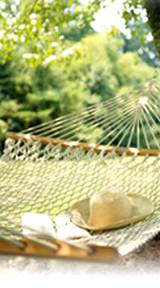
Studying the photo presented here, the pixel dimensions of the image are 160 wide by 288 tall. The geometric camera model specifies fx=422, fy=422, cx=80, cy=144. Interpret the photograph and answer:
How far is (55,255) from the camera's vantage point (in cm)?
63

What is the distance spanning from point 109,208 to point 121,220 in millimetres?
79

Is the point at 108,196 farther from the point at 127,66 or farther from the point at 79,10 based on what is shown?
the point at 127,66

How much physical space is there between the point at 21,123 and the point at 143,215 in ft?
12.9

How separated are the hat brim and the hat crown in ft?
0.08

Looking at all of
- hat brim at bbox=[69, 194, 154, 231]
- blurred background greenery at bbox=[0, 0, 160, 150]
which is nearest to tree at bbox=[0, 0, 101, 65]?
blurred background greenery at bbox=[0, 0, 160, 150]

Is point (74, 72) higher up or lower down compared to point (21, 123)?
higher up

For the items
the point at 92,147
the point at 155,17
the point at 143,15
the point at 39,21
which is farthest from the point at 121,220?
the point at 39,21

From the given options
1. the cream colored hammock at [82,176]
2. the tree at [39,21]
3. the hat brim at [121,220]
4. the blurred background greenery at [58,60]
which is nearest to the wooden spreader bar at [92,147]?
the cream colored hammock at [82,176]

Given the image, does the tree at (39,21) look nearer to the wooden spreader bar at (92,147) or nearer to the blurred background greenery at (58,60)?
the blurred background greenery at (58,60)

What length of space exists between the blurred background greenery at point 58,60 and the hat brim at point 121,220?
0.72 metres

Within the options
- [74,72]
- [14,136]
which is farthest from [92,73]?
[14,136]

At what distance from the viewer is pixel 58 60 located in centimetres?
265

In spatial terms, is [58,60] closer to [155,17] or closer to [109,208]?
[155,17]

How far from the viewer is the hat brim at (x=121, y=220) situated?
4.56 feet
